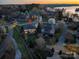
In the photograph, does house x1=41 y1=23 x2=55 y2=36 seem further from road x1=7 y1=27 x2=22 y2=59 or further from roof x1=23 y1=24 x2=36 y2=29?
road x1=7 y1=27 x2=22 y2=59

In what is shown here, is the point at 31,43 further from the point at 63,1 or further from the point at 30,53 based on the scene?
the point at 63,1

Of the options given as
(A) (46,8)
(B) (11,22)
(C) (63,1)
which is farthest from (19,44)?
(C) (63,1)

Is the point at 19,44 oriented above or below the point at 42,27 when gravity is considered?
below

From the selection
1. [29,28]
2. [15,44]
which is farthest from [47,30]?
[15,44]

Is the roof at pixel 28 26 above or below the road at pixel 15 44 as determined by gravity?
above

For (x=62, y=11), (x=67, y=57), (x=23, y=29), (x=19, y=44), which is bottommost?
(x=67, y=57)

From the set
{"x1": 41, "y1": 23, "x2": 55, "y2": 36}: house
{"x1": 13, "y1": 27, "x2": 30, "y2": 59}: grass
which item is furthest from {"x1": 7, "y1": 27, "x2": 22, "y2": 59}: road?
{"x1": 41, "y1": 23, "x2": 55, "y2": 36}: house

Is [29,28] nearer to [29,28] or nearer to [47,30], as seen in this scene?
[29,28]

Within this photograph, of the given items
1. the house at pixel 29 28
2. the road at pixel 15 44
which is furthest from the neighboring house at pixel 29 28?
the road at pixel 15 44

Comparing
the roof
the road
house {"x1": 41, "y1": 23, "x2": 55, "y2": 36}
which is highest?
the roof

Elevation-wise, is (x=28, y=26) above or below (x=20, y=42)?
above

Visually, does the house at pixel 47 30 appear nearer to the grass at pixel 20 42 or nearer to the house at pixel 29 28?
the house at pixel 29 28
